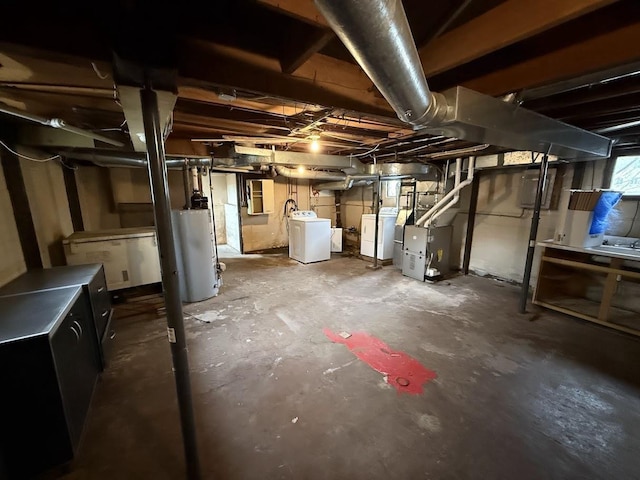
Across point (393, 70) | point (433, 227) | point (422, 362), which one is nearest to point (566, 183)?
point (433, 227)

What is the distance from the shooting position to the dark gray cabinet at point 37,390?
122 cm

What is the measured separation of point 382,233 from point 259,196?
2917mm

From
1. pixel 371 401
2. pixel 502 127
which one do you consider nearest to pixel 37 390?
pixel 371 401

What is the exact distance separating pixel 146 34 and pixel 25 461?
6.77 ft

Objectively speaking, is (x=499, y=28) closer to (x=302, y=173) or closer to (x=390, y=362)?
(x=390, y=362)

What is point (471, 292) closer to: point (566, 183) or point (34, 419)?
point (566, 183)

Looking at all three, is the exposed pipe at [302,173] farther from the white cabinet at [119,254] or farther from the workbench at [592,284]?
the workbench at [592,284]

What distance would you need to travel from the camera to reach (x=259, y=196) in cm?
604

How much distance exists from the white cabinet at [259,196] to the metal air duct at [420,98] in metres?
4.80

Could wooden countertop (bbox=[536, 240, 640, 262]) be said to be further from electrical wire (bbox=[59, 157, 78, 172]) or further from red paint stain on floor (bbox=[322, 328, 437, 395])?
electrical wire (bbox=[59, 157, 78, 172])

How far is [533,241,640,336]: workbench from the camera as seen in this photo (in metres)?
2.73

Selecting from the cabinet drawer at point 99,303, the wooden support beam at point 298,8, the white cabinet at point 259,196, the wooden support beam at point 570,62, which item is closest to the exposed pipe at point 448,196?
the wooden support beam at point 570,62

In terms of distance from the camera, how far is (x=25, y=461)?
1.29 metres

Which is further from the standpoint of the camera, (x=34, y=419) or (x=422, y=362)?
(x=422, y=362)
